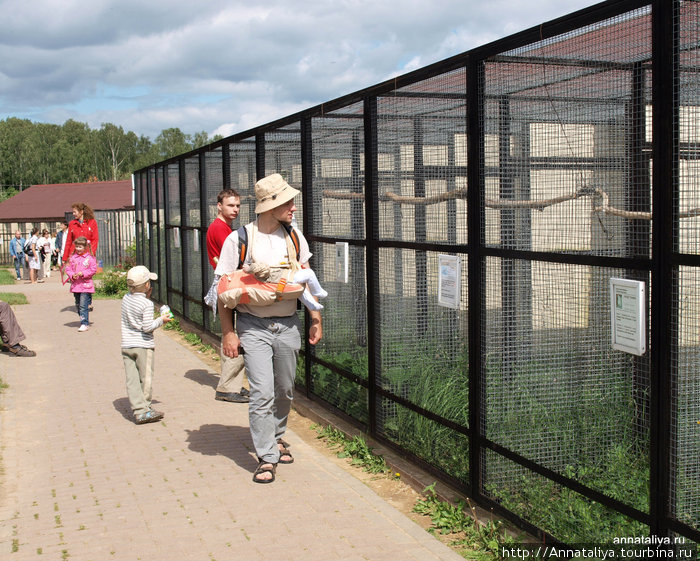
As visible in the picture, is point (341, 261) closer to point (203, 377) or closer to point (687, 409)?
point (203, 377)

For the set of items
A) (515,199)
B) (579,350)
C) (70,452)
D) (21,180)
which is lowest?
(70,452)

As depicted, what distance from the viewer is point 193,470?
215 inches

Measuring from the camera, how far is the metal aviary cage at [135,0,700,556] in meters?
3.02

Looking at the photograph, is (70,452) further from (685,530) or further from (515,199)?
(685,530)

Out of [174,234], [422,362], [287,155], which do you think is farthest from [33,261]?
[422,362]

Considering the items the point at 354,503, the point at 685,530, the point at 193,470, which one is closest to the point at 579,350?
the point at 685,530

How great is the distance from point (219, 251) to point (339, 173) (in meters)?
1.70

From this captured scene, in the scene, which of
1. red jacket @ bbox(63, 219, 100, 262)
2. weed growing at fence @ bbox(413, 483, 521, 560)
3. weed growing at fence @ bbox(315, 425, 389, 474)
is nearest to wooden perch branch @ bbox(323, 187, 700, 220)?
weed growing at fence @ bbox(413, 483, 521, 560)

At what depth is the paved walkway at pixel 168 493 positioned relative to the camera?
13.5 feet

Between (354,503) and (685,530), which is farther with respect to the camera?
(354,503)

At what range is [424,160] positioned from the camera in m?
5.29

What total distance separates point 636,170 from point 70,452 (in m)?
4.58

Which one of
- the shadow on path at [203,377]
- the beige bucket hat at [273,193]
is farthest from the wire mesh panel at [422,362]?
the shadow on path at [203,377]

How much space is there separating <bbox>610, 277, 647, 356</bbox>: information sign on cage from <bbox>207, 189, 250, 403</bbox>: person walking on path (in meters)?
4.53
